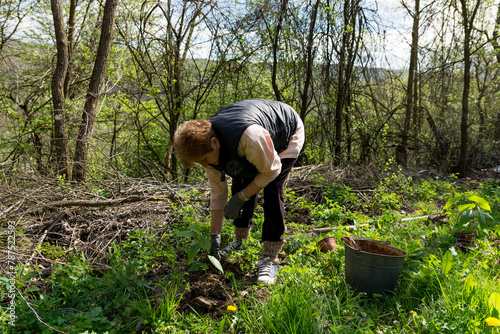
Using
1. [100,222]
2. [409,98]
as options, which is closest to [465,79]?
[409,98]

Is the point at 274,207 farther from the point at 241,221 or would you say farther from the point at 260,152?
the point at 260,152

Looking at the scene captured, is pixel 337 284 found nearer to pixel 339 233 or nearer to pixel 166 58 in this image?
pixel 339 233

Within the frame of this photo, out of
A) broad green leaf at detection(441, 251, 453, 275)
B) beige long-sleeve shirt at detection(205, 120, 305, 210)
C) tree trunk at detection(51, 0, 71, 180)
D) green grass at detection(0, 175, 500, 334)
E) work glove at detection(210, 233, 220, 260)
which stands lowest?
green grass at detection(0, 175, 500, 334)

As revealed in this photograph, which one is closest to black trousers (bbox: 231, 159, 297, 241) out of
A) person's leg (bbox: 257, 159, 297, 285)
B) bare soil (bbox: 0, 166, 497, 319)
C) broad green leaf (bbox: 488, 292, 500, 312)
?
person's leg (bbox: 257, 159, 297, 285)

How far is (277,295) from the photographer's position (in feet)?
6.22

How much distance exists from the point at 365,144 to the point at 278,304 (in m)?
6.23

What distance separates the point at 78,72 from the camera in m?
7.68

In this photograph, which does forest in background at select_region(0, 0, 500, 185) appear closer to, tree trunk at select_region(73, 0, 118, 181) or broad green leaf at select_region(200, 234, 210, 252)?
tree trunk at select_region(73, 0, 118, 181)

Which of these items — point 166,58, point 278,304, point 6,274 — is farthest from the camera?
point 166,58

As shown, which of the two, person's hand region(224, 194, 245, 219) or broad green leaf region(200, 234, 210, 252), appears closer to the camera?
broad green leaf region(200, 234, 210, 252)

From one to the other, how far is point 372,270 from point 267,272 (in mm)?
728

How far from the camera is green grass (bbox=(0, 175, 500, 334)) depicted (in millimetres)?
1761

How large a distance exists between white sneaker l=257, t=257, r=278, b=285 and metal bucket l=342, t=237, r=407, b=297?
53 cm

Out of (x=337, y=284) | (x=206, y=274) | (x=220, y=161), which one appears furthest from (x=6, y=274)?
(x=337, y=284)
